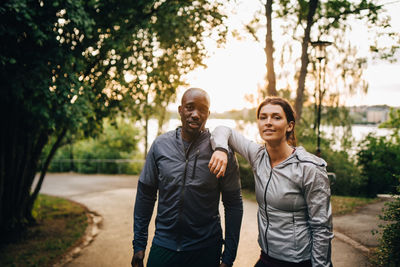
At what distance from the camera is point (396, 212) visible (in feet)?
13.7

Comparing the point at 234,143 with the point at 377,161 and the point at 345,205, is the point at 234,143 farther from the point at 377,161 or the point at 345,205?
the point at 377,161

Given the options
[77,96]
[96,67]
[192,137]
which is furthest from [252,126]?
[192,137]

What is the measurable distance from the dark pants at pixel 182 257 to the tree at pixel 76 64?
3139 millimetres

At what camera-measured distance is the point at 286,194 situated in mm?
2031

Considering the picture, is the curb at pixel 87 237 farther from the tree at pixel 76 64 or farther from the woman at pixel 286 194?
the woman at pixel 286 194

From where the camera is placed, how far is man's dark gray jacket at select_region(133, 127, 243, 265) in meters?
2.38

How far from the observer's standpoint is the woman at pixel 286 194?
195 centimetres

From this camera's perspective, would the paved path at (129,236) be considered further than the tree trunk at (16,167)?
No

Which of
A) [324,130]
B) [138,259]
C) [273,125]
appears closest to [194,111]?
[273,125]

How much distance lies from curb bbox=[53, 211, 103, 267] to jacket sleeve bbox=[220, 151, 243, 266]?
14.3 feet

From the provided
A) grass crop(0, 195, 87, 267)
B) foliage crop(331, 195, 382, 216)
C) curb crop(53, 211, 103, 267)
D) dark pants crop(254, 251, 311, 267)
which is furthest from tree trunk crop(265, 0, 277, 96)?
dark pants crop(254, 251, 311, 267)

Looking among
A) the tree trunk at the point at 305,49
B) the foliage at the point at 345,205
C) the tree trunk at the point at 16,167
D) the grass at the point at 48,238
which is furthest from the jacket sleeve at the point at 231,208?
the tree trunk at the point at 305,49

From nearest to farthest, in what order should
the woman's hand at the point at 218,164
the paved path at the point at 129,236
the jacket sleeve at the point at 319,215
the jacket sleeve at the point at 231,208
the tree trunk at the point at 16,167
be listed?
1. the jacket sleeve at the point at 319,215
2. the woman's hand at the point at 218,164
3. the jacket sleeve at the point at 231,208
4. the paved path at the point at 129,236
5. the tree trunk at the point at 16,167

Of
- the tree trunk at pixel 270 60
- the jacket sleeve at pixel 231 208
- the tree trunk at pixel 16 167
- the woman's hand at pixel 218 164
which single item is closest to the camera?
the woman's hand at pixel 218 164
